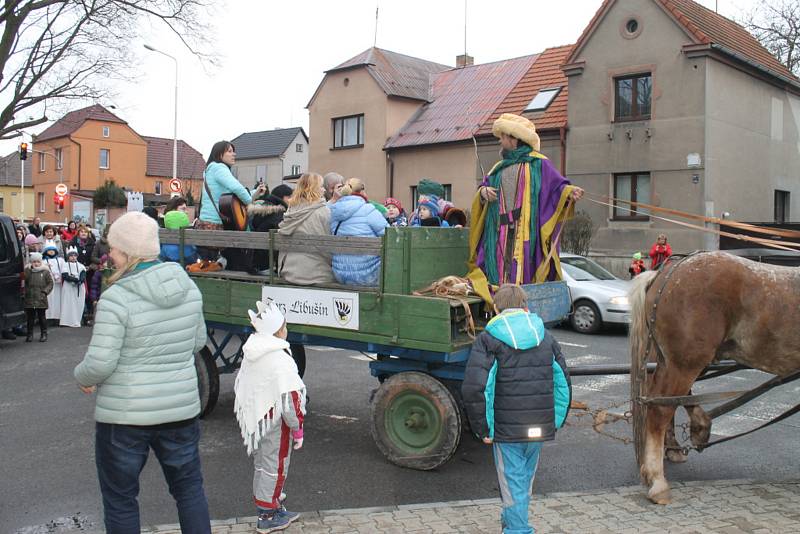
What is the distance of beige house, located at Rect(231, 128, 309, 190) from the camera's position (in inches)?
A: 1877

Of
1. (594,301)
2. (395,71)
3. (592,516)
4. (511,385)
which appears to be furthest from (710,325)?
(395,71)

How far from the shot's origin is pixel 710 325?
197 inches

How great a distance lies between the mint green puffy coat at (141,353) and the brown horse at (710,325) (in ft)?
10.8

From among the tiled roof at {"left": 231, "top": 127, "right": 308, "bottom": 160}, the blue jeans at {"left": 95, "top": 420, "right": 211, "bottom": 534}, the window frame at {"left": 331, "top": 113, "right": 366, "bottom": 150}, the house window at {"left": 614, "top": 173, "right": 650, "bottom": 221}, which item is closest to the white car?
the house window at {"left": 614, "top": 173, "right": 650, "bottom": 221}

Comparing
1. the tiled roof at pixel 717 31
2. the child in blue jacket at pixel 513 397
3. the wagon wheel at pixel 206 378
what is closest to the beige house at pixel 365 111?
the tiled roof at pixel 717 31

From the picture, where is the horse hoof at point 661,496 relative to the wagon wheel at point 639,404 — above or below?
below

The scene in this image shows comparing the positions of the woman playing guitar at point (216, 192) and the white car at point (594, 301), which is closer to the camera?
the woman playing guitar at point (216, 192)

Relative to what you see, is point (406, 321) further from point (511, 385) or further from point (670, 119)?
point (670, 119)

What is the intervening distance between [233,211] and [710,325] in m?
4.56

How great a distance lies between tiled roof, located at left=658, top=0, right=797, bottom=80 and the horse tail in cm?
1712

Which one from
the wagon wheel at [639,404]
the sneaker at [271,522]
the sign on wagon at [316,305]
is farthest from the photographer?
the sign on wagon at [316,305]

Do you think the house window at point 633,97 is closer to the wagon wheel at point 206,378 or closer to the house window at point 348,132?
the house window at point 348,132

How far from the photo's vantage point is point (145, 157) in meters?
56.8

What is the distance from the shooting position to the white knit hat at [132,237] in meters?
3.55
